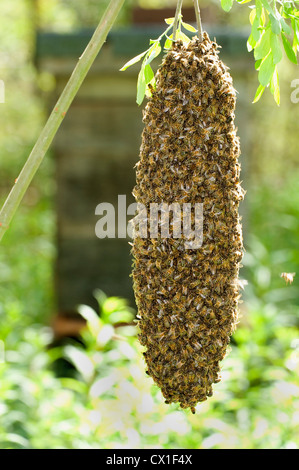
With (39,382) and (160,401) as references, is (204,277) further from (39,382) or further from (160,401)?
(39,382)

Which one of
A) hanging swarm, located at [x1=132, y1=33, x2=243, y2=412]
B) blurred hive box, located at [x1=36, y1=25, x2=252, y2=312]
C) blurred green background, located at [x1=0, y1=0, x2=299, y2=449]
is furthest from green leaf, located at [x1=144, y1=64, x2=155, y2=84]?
blurred hive box, located at [x1=36, y1=25, x2=252, y2=312]

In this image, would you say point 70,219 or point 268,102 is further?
point 268,102

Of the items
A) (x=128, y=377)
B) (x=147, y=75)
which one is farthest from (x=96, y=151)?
(x=147, y=75)

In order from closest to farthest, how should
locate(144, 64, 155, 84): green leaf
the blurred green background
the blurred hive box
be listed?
locate(144, 64, 155, 84): green leaf → the blurred green background → the blurred hive box

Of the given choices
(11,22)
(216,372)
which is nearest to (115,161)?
(216,372)

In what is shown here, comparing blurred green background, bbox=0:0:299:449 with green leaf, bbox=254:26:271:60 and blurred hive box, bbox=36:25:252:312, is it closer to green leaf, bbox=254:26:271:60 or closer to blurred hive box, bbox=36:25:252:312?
blurred hive box, bbox=36:25:252:312

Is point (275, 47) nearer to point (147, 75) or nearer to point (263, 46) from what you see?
point (263, 46)
